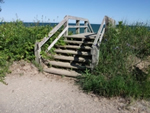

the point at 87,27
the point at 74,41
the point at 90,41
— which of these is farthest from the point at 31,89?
the point at 87,27

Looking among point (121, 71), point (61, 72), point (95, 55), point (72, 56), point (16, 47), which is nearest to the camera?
point (121, 71)

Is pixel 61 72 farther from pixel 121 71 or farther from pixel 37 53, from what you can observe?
pixel 121 71

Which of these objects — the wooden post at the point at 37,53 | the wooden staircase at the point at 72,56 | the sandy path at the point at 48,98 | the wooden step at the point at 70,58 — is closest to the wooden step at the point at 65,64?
the wooden staircase at the point at 72,56

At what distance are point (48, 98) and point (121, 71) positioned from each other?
2179 millimetres

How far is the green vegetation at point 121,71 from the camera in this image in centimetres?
379

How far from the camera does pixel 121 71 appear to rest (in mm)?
4418

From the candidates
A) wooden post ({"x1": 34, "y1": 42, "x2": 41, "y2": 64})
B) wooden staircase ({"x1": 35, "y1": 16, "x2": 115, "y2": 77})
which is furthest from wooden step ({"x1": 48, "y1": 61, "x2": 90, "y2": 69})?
wooden post ({"x1": 34, "y1": 42, "x2": 41, "y2": 64})

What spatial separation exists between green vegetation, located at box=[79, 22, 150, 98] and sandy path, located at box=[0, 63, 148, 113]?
0.28 metres

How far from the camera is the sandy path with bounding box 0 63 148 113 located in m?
3.38

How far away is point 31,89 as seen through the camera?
4312 millimetres

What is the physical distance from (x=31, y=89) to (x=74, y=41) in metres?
3.19

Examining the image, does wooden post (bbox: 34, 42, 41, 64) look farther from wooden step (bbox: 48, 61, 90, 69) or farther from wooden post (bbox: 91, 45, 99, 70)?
wooden post (bbox: 91, 45, 99, 70)

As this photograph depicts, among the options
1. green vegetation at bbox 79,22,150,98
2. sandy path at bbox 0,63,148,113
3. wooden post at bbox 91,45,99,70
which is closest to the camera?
sandy path at bbox 0,63,148,113

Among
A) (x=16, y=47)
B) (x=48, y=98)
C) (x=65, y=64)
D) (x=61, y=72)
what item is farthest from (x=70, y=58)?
(x=48, y=98)
